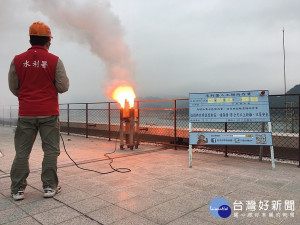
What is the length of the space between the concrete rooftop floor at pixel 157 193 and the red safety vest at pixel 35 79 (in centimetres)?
122

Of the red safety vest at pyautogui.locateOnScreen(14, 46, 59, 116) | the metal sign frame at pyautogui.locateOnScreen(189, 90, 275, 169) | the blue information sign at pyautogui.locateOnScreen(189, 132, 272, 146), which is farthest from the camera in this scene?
the metal sign frame at pyautogui.locateOnScreen(189, 90, 275, 169)

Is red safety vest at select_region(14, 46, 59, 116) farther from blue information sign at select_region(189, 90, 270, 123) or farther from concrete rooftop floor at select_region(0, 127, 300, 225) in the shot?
blue information sign at select_region(189, 90, 270, 123)

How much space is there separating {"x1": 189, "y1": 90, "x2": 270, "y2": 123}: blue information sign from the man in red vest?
124 inches

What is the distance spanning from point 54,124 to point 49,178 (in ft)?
2.43

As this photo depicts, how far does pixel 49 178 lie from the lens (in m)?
3.36

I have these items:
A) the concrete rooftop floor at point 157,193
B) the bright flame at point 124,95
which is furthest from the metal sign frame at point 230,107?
the bright flame at point 124,95

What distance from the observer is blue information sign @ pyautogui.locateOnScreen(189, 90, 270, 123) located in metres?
5.25

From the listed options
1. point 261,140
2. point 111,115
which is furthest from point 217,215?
point 111,115

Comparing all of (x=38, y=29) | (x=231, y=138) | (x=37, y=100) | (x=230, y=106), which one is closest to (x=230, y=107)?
(x=230, y=106)

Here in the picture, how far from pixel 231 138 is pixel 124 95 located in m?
3.53

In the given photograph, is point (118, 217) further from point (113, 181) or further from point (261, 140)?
point (261, 140)

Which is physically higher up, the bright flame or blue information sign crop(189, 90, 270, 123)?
the bright flame

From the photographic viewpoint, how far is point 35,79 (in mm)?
3230

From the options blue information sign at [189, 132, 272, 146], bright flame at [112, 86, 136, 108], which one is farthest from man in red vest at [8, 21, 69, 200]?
bright flame at [112, 86, 136, 108]
